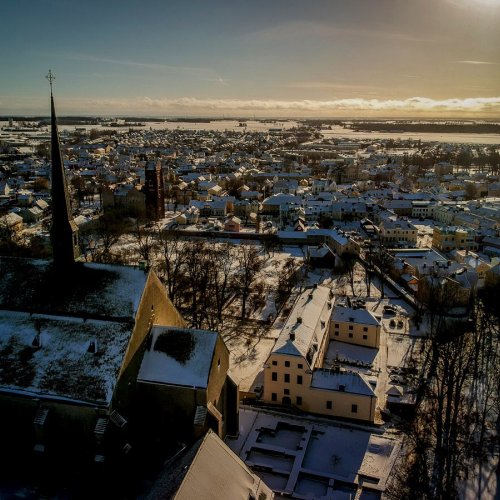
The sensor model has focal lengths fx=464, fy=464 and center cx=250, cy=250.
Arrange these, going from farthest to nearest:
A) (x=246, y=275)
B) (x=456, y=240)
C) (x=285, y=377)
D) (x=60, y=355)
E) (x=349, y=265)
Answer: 1. (x=456, y=240)
2. (x=349, y=265)
3. (x=246, y=275)
4. (x=285, y=377)
5. (x=60, y=355)

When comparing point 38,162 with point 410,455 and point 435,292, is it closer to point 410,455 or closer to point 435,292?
point 435,292

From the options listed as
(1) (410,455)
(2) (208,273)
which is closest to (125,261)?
(2) (208,273)

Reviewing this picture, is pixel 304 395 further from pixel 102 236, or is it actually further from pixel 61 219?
pixel 102 236

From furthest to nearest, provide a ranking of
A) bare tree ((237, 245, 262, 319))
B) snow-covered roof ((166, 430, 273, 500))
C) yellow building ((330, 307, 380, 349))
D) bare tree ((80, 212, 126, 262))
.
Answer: bare tree ((80, 212, 126, 262)) < bare tree ((237, 245, 262, 319)) < yellow building ((330, 307, 380, 349)) < snow-covered roof ((166, 430, 273, 500))

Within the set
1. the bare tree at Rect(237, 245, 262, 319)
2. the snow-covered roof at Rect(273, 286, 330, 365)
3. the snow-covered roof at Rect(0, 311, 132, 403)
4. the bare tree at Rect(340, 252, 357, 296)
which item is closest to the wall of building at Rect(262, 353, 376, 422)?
the snow-covered roof at Rect(273, 286, 330, 365)

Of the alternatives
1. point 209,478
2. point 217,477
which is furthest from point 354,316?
point 209,478

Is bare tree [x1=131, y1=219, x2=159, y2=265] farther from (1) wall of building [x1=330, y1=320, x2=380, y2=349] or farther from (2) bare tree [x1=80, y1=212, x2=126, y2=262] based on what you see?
(1) wall of building [x1=330, y1=320, x2=380, y2=349]
